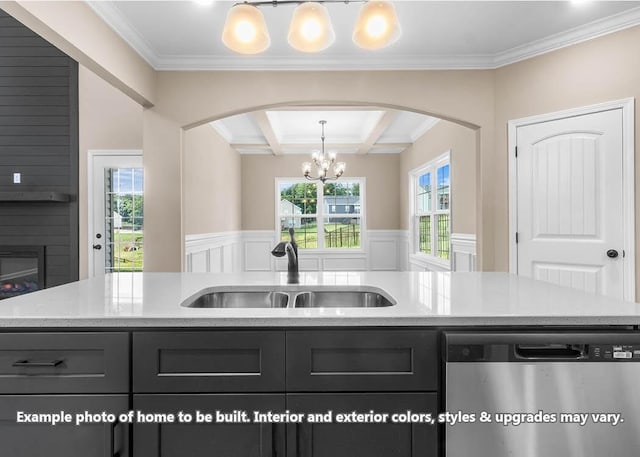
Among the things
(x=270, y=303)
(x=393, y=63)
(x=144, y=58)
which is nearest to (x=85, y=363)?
(x=270, y=303)

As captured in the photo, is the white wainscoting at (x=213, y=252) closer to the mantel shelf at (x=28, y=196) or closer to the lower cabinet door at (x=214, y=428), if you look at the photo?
the mantel shelf at (x=28, y=196)

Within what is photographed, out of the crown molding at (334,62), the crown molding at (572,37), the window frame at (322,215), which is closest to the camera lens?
the crown molding at (572,37)

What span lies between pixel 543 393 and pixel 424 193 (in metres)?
5.24

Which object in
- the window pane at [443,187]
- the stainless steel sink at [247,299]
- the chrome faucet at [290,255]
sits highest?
the window pane at [443,187]

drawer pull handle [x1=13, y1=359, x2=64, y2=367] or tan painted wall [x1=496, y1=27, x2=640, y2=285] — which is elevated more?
tan painted wall [x1=496, y1=27, x2=640, y2=285]

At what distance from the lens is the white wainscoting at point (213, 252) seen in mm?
4324

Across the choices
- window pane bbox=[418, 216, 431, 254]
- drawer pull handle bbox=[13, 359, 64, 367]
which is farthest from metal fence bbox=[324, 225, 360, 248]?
drawer pull handle bbox=[13, 359, 64, 367]

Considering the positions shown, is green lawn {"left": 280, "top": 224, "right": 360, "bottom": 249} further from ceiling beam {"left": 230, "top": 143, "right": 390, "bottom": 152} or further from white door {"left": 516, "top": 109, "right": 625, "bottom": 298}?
white door {"left": 516, "top": 109, "right": 625, "bottom": 298}

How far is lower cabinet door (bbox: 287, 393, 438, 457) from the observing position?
1159mm

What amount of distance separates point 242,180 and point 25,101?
12.0ft

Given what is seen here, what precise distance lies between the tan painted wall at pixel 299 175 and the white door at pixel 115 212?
115 inches

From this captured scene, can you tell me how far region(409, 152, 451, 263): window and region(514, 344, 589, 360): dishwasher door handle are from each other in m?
3.78

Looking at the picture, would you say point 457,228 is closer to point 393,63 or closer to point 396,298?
point 393,63

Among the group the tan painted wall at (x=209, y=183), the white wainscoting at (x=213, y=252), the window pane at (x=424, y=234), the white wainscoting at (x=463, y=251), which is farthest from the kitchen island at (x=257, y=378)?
the window pane at (x=424, y=234)
